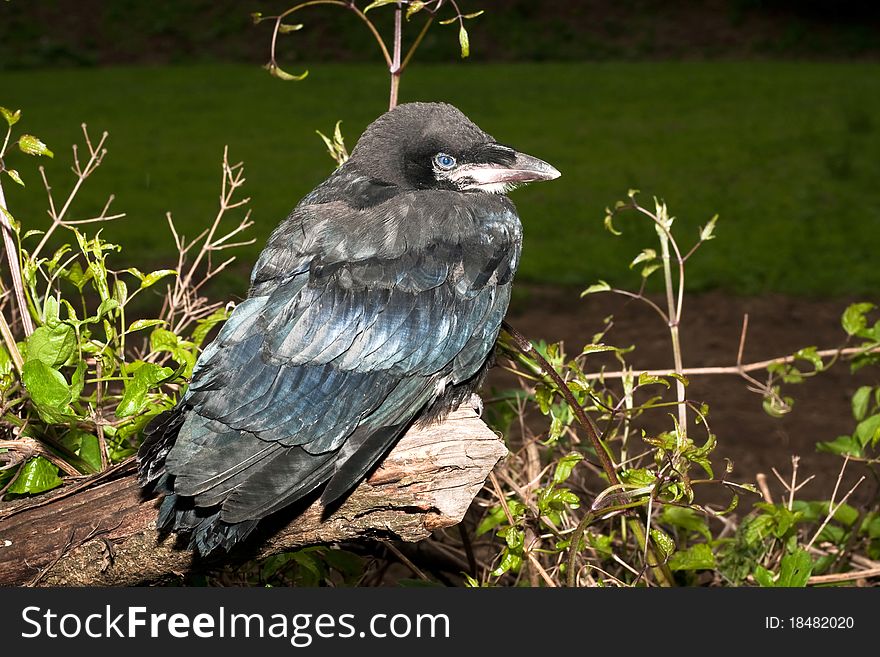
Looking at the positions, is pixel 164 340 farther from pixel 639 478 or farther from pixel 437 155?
pixel 639 478

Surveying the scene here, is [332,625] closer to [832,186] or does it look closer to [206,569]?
[206,569]

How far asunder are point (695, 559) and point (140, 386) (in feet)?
4.83

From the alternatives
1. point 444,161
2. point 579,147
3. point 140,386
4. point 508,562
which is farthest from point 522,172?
point 579,147

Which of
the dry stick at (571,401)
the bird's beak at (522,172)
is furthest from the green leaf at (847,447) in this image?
the bird's beak at (522,172)

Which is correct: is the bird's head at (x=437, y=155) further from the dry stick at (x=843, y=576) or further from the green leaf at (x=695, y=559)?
the dry stick at (x=843, y=576)

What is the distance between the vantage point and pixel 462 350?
241cm

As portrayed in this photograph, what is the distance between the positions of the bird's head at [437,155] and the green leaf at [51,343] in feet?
2.67

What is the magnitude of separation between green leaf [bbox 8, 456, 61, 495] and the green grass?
3.68 metres

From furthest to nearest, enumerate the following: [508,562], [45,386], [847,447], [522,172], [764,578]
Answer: [847,447]
[764,578]
[522,172]
[508,562]
[45,386]

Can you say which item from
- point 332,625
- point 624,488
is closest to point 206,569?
point 332,625

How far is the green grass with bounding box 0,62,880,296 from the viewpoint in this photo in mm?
6871

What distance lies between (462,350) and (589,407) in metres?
0.59

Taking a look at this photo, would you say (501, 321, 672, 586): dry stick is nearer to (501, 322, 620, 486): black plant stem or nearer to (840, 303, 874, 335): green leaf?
(501, 322, 620, 486): black plant stem

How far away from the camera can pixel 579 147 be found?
9211 mm
